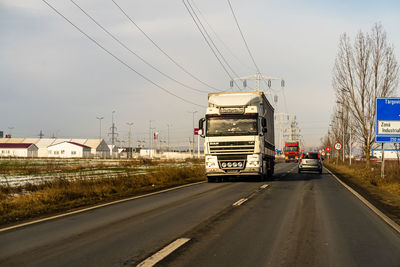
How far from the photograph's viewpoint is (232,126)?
19750mm

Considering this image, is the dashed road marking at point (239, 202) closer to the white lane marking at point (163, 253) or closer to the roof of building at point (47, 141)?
the white lane marking at point (163, 253)

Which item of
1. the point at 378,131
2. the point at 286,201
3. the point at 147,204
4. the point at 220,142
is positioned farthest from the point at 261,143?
the point at 147,204

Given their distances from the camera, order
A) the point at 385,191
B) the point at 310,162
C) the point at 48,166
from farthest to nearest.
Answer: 1. the point at 310,162
2. the point at 48,166
3. the point at 385,191

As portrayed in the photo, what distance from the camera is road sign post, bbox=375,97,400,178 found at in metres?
20.3

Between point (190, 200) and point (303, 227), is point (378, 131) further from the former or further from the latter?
point (303, 227)

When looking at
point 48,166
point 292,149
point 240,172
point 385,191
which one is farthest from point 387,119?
point 292,149

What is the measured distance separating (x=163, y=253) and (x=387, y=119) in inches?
712

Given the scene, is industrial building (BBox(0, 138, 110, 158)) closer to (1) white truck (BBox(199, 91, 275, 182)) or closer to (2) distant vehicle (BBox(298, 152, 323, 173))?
(2) distant vehicle (BBox(298, 152, 323, 173))

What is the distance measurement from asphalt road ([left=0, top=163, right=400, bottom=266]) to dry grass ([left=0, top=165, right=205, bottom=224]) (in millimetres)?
1502

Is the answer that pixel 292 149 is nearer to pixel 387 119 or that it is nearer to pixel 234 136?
pixel 387 119

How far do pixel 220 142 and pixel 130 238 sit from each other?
13.3 meters

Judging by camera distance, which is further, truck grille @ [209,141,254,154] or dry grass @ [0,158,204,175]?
dry grass @ [0,158,204,175]

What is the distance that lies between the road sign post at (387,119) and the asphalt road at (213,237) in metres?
10.8

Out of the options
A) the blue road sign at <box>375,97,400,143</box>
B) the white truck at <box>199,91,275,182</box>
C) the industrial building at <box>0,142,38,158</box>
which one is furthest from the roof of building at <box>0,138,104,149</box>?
the blue road sign at <box>375,97,400,143</box>
